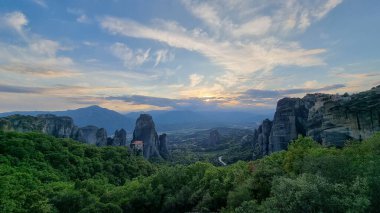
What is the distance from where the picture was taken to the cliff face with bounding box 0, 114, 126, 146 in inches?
5192

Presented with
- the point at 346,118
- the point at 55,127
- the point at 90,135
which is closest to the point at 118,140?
the point at 90,135

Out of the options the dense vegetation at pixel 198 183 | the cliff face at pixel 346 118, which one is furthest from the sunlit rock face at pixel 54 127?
the cliff face at pixel 346 118

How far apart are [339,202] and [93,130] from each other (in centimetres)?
17496

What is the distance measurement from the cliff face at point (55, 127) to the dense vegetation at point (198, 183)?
42713 millimetres

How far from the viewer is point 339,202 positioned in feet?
82.7

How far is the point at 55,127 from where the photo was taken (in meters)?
165

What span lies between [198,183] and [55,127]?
122714 millimetres

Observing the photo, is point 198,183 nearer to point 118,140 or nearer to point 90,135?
point 90,135

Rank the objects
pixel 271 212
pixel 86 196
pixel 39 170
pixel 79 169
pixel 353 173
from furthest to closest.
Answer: pixel 79 169 < pixel 39 170 < pixel 86 196 < pixel 353 173 < pixel 271 212

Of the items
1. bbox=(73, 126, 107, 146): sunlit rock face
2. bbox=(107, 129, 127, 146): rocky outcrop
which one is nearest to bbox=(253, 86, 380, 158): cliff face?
bbox=(107, 129, 127, 146): rocky outcrop

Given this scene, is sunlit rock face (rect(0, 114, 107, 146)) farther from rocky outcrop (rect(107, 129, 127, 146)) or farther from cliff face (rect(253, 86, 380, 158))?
cliff face (rect(253, 86, 380, 158))

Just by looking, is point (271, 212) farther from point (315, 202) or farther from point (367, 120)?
point (367, 120)

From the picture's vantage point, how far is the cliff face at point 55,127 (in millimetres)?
131875

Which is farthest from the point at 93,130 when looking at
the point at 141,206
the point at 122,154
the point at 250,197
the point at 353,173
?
the point at 353,173
